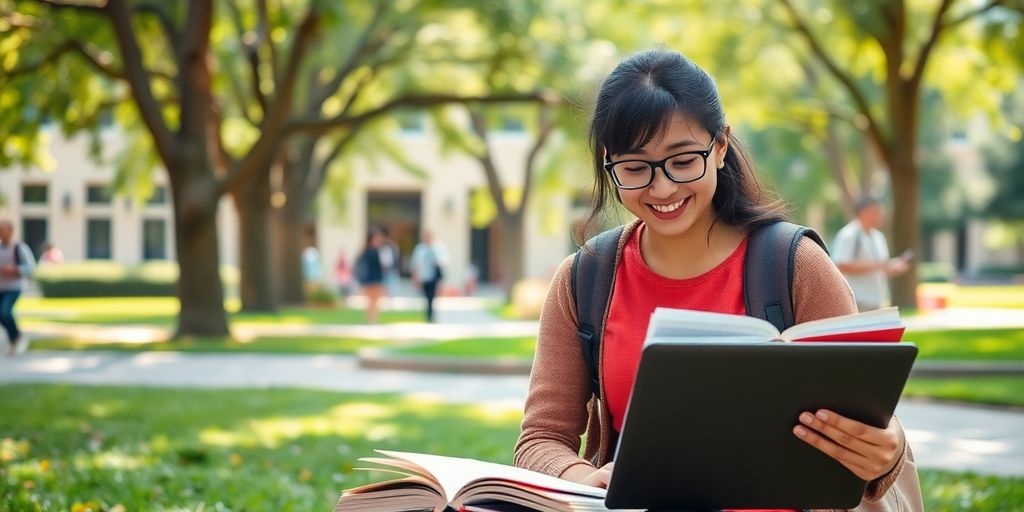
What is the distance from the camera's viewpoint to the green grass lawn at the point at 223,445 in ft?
18.4

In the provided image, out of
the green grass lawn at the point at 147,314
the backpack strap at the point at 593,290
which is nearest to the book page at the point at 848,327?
the backpack strap at the point at 593,290

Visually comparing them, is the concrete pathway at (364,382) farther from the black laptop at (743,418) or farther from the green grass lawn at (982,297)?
the green grass lawn at (982,297)

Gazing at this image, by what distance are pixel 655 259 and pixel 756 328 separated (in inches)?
27.2

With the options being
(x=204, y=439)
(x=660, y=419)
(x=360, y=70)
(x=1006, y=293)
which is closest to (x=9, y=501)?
(x=204, y=439)

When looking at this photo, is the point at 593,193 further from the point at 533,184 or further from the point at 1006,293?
the point at 1006,293

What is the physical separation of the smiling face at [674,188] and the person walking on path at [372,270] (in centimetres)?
2004

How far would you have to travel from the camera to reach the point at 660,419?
2.47 meters

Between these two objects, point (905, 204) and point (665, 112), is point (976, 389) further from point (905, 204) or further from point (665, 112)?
point (905, 204)

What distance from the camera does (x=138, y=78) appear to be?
17.4m

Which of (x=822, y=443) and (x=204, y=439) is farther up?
(x=822, y=443)

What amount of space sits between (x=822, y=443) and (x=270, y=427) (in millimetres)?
6944

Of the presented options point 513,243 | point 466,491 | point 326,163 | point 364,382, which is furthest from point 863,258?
point 513,243

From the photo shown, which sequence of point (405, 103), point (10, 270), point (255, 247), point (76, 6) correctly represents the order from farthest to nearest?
1. point (255, 247)
2. point (405, 103)
3. point (76, 6)
4. point (10, 270)

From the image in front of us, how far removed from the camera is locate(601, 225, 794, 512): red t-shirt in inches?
116
